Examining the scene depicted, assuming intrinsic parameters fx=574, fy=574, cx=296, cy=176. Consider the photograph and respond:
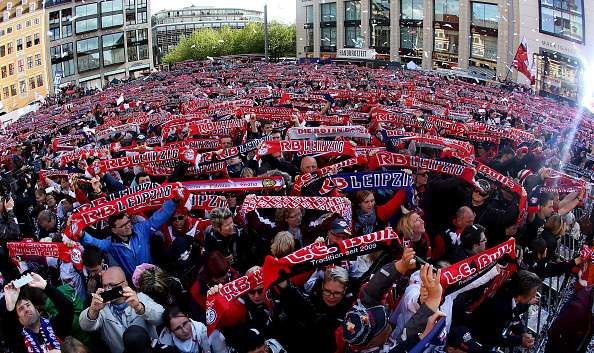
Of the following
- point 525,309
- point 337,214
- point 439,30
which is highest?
point 439,30

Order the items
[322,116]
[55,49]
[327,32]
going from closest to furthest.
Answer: [322,116]
[327,32]
[55,49]

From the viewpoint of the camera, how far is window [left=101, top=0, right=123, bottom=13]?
3255 inches

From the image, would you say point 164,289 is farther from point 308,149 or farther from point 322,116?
point 322,116

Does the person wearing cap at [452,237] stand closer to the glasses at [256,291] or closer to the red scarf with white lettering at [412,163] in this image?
the red scarf with white lettering at [412,163]

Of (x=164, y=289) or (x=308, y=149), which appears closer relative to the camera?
(x=164, y=289)

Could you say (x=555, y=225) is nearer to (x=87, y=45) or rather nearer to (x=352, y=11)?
(x=352, y=11)

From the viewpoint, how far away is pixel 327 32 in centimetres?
6988

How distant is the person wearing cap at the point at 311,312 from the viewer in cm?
442

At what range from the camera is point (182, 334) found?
14.1 feet

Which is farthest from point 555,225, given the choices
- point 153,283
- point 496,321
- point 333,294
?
point 153,283

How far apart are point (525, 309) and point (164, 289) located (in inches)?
119

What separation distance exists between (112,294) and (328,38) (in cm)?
6792

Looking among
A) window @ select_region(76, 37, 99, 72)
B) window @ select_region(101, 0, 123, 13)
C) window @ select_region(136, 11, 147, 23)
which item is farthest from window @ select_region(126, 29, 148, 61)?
window @ select_region(76, 37, 99, 72)

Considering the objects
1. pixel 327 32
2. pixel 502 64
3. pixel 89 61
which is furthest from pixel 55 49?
pixel 502 64
